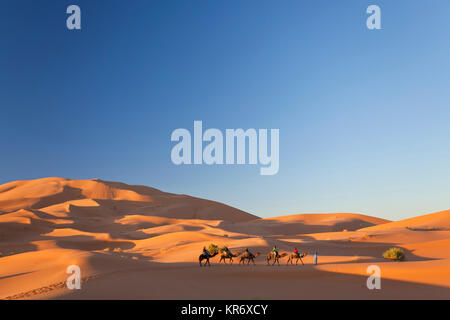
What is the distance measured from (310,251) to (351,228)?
38166 millimetres

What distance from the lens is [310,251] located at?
2639 cm

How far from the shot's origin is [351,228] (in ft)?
200

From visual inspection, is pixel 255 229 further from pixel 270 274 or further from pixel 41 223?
pixel 270 274

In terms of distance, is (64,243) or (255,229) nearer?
(64,243)

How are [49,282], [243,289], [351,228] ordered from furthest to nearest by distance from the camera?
[351,228]
[49,282]
[243,289]

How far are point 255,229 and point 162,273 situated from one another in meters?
39.8
